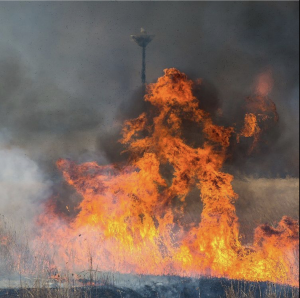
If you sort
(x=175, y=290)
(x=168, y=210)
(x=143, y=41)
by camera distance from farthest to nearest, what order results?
(x=143, y=41) → (x=168, y=210) → (x=175, y=290)

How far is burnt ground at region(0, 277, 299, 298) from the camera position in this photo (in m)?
8.48

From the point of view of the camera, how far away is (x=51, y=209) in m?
10.9

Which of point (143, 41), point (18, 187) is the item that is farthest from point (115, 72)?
point (18, 187)

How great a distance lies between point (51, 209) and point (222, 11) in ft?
24.3

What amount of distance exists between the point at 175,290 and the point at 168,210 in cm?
293

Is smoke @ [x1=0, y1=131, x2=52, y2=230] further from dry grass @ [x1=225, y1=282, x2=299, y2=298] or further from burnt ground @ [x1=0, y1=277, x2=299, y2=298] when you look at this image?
dry grass @ [x1=225, y1=282, x2=299, y2=298]

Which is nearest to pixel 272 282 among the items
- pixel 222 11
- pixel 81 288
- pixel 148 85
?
pixel 81 288

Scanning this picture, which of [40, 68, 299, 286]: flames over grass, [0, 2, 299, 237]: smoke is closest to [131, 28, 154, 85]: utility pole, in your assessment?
[0, 2, 299, 237]: smoke

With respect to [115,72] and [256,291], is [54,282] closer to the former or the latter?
[256,291]

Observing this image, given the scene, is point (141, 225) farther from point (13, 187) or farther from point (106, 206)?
point (13, 187)

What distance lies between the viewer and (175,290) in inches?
350

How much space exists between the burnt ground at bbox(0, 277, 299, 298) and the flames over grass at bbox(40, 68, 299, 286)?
0.66 meters

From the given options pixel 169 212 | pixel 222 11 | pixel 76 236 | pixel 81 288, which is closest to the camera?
pixel 81 288

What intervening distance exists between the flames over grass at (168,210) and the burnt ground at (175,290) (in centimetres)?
66
